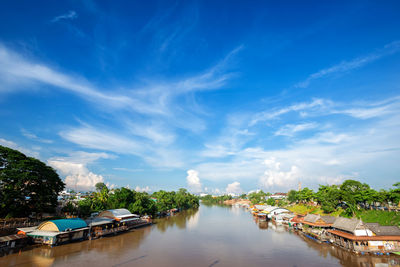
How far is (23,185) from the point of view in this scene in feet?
108

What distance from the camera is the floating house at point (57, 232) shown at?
28.5 metres

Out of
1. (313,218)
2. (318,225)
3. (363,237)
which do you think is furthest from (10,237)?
(313,218)

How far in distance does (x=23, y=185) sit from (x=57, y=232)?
10601mm

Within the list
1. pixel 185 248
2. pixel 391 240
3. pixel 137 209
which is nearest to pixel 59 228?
pixel 185 248

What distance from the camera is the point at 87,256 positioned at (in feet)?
84.3

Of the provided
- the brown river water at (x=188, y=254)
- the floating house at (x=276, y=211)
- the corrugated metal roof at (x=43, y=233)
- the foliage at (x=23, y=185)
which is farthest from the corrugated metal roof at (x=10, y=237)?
the floating house at (x=276, y=211)

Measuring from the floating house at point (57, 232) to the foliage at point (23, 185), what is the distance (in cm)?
627

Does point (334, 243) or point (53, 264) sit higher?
point (53, 264)

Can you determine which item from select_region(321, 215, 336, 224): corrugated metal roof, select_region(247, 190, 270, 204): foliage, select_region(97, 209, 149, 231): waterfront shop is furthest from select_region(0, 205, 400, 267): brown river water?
select_region(247, 190, 270, 204): foliage

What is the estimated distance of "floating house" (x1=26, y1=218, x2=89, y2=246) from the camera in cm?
2851

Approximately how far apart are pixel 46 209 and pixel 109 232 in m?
11.6

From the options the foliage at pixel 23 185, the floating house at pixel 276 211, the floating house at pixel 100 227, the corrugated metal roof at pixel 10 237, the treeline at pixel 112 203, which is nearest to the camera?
the corrugated metal roof at pixel 10 237

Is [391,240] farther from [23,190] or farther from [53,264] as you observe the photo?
[23,190]

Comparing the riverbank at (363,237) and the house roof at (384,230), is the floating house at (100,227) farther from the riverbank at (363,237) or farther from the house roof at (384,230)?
the house roof at (384,230)
